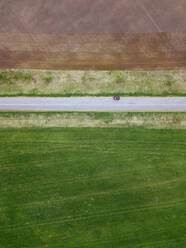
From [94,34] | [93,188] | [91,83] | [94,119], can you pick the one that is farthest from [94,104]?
[93,188]

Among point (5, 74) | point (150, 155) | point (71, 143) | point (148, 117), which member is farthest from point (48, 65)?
point (150, 155)

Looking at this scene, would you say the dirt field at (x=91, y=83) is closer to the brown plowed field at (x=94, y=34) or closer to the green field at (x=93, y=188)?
the brown plowed field at (x=94, y=34)

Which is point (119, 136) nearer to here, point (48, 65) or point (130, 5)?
point (48, 65)

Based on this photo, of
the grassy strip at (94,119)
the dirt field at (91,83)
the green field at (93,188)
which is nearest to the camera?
the green field at (93,188)

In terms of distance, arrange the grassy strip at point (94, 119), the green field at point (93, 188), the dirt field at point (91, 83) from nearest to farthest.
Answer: the green field at point (93, 188)
the grassy strip at point (94, 119)
the dirt field at point (91, 83)

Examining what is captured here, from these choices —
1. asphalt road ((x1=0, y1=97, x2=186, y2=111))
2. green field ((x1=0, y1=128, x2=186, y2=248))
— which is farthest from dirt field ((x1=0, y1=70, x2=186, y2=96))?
green field ((x1=0, y1=128, x2=186, y2=248))

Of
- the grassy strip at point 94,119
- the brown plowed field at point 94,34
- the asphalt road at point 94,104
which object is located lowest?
the grassy strip at point 94,119

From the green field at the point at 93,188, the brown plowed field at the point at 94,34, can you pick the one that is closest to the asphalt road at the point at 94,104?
the green field at the point at 93,188
